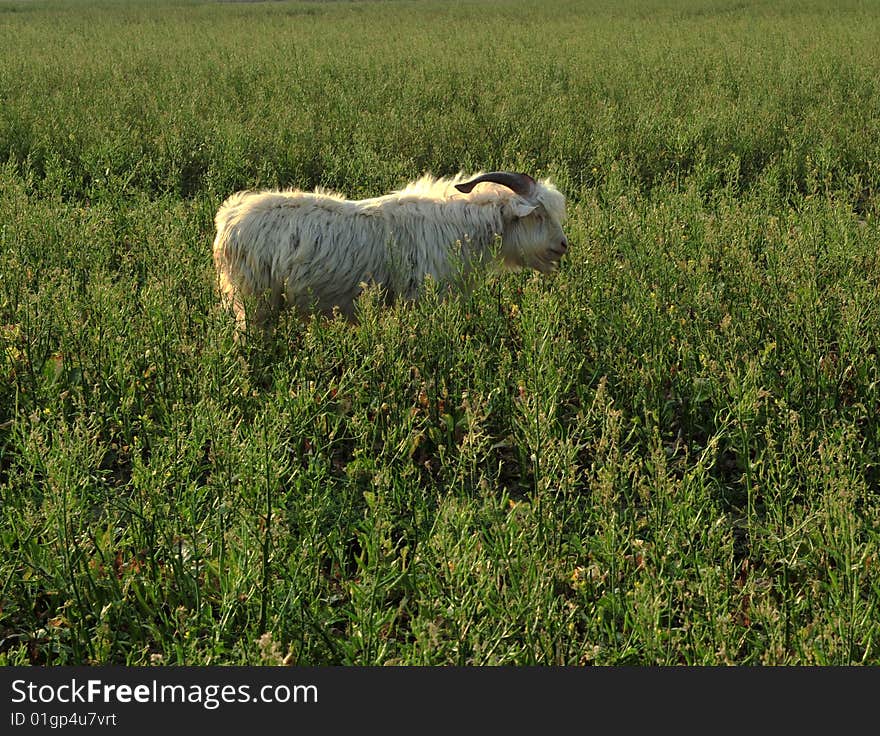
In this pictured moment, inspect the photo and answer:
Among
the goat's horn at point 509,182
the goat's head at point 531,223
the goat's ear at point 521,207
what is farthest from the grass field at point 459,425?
the goat's horn at point 509,182

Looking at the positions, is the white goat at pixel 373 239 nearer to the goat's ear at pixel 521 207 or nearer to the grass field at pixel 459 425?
the goat's ear at pixel 521 207

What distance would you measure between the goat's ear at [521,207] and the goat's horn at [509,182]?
0.18 ft

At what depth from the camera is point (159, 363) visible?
179 inches

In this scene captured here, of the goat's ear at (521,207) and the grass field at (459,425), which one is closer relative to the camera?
the grass field at (459,425)

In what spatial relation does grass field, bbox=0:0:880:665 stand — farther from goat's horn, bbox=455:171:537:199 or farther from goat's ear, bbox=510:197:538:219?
goat's horn, bbox=455:171:537:199

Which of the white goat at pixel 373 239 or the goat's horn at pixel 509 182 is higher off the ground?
the goat's horn at pixel 509 182

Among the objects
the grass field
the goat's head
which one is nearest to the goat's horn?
the goat's head

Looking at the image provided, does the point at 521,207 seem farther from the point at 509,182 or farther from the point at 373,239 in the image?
the point at 373,239

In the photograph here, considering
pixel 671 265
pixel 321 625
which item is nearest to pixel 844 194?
pixel 671 265

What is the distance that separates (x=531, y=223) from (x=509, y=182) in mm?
327

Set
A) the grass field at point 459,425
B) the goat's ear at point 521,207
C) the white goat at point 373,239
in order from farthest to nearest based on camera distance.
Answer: the goat's ear at point 521,207 < the white goat at point 373,239 < the grass field at point 459,425

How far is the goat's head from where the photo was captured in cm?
543

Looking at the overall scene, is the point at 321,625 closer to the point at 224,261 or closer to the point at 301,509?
the point at 301,509

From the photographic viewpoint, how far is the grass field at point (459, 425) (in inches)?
113
